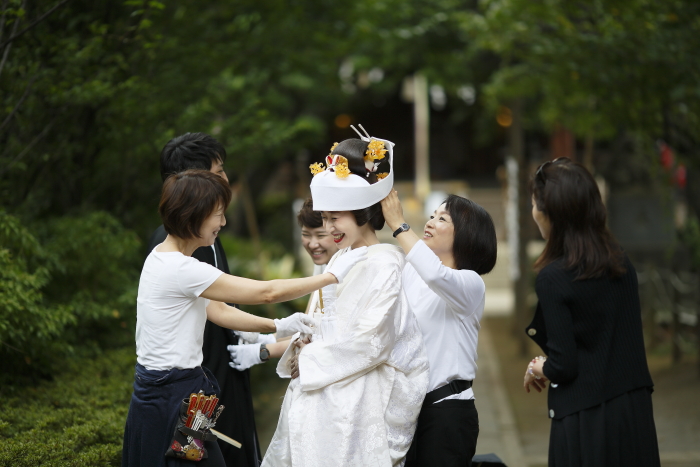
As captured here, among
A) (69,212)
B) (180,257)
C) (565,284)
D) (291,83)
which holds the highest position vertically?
(180,257)

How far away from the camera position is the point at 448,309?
310cm

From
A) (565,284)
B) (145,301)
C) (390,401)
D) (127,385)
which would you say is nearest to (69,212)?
(127,385)

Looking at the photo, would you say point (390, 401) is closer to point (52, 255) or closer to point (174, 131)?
point (52, 255)

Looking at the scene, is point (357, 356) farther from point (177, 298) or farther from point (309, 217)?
point (309, 217)

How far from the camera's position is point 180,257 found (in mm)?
2707

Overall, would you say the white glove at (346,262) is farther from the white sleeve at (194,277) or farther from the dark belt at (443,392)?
the dark belt at (443,392)

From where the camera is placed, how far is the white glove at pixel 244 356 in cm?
330

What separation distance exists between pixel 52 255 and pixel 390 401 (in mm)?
2665

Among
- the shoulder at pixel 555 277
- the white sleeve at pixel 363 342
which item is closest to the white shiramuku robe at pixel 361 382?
the white sleeve at pixel 363 342

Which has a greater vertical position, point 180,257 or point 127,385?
point 180,257

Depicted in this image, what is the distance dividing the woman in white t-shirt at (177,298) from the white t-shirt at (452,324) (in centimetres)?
46

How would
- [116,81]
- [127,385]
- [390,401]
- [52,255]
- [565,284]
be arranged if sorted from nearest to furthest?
[565,284] < [390,401] < [127,385] < [52,255] < [116,81]

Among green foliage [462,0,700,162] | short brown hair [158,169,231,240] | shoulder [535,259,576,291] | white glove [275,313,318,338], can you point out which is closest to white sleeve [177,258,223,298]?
short brown hair [158,169,231,240]

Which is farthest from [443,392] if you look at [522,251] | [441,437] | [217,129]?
[522,251]
